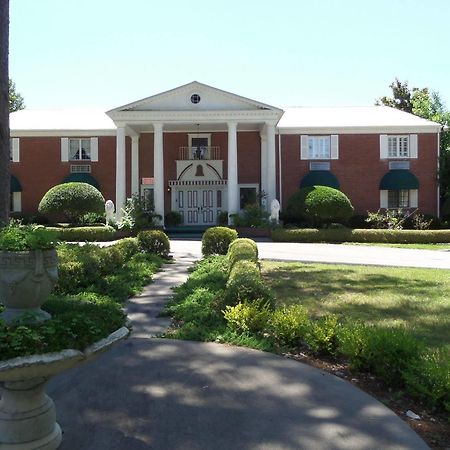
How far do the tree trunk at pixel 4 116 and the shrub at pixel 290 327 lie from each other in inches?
251

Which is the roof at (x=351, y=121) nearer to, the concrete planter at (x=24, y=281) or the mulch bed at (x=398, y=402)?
the mulch bed at (x=398, y=402)

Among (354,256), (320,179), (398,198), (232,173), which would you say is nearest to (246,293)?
(354,256)

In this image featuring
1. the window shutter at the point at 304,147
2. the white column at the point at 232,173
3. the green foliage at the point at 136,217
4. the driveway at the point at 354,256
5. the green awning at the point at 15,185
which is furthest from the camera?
the window shutter at the point at 304,147

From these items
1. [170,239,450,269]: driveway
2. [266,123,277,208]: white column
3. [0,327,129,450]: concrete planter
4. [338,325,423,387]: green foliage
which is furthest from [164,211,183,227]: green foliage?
[0,327,129,450]: concrete planter

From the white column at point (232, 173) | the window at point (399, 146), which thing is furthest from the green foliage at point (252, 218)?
the window at point (399, 146)

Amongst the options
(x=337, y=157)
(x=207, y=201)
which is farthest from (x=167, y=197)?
(x=337, y=157)

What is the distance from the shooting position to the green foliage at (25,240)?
3.64m

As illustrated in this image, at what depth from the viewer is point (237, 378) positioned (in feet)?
17.0

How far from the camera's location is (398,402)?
15.4ft

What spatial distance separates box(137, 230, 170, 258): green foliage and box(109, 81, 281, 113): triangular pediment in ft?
45.4

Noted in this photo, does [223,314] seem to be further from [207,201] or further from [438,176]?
[438,176]

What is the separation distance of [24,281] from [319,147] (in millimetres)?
29675

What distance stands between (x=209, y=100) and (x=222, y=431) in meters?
25.7

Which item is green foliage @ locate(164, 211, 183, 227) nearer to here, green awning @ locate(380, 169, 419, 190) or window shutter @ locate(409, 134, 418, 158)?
green awning @ locate(380, 169, 419, 190)
